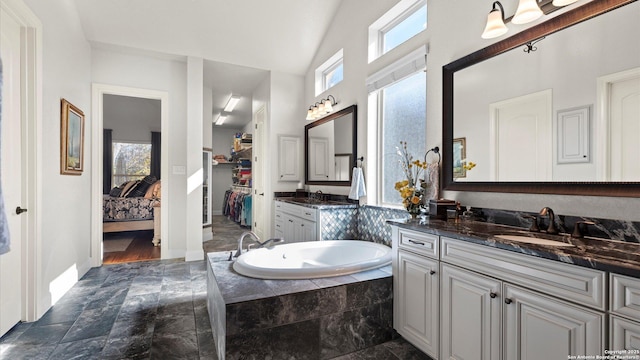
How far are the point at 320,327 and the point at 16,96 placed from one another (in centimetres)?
275

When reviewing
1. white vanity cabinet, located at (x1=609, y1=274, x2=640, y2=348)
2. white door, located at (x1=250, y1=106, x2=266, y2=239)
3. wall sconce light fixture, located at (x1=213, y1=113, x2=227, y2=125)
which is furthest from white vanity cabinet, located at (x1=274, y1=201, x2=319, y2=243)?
wall sconce light fixture, located at (x1=213, y1=113, x2=227, y2=125)

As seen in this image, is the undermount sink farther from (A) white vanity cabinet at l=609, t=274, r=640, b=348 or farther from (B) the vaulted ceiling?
(B) the vaulted ceiling

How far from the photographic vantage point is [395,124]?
3012mm

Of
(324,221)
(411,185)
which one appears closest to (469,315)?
(411,185)

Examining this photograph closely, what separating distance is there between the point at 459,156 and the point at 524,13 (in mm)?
932

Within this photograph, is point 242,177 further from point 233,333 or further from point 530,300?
point 530,300

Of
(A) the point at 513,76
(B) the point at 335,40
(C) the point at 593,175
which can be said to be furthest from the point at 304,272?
(B) the point at 335,40

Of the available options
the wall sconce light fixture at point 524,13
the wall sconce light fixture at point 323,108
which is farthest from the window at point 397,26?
the wall sconce light fixture at point 524,13

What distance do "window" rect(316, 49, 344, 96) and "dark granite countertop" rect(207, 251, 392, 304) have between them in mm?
2683

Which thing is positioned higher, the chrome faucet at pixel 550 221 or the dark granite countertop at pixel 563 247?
the chrome faucet at pixel 550 221

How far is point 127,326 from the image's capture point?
2.26 metres

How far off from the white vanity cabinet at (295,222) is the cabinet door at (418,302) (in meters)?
1.33

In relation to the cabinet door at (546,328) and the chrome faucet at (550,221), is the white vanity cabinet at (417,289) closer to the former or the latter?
the cabinet door at (546,328)

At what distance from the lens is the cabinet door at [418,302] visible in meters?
1.76
